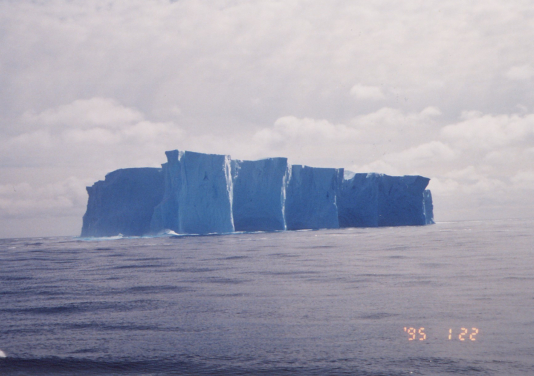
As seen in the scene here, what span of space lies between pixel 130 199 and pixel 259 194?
11.5 meters

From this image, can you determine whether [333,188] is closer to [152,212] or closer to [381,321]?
[152,212]

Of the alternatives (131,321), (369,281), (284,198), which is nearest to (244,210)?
(284,198)

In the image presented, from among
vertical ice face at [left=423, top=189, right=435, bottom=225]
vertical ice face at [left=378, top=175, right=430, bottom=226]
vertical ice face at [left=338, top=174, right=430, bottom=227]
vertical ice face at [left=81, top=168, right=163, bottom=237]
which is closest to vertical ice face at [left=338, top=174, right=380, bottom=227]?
vertical ice face at [left=338, top=174, right=430, bottom=227]

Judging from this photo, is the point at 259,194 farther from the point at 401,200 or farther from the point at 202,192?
the point at 401,200

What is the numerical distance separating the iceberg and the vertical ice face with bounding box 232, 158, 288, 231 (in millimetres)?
3721

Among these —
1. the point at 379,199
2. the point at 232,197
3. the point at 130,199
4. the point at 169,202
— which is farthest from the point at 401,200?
the point at 130,199

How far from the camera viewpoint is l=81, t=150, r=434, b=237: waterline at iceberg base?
123 feet

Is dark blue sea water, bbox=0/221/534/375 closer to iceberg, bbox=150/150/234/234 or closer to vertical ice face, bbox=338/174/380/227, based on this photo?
iceberg, bbox=150/150/234/234

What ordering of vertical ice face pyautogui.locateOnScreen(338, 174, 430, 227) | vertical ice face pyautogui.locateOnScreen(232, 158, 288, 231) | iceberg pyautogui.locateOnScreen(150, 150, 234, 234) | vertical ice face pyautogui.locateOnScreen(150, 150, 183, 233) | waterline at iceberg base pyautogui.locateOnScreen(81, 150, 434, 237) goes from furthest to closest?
vertical ice face pyautogui.locateOnScreen(338, 174, 430, 227)
vertical ice face pyautogui.locateOnScreen(232, 158, 288, 231)
vertical ice face pyautogui.locateOnScreen(150, 150, 183, 233)
waterline at iceberg base pyautogui.locateOnScreen(81, 150, 434, 237)
iceberg pyautogui.locateOnScreen(150, 150, 234, 234)

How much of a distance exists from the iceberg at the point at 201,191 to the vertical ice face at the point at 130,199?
5.36 meters

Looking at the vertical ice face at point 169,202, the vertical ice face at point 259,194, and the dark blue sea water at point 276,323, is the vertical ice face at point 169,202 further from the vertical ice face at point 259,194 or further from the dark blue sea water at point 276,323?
the dark blue sea water at point 276,323

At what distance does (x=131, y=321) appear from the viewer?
270 inches

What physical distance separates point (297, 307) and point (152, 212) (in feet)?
121

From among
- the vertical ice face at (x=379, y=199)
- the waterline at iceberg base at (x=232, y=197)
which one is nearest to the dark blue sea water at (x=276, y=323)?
the waterline at iceberg base at (x=232, y=197)
